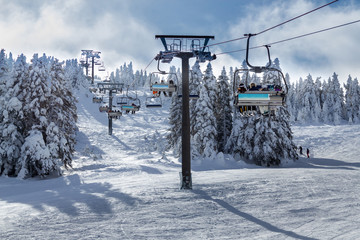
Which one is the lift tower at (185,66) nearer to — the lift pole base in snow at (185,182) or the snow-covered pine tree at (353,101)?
the lift pole base in snow at (185,182)

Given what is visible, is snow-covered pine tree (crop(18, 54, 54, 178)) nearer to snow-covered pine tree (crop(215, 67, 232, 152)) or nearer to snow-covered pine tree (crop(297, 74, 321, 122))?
snow-covered pine tree (crop(215, 67, 232, 152))

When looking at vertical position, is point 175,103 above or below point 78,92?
below

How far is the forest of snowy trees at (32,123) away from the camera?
22359 mm

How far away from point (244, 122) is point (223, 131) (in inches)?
179

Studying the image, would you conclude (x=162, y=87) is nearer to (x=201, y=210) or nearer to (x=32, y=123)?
(x=201, y=210)

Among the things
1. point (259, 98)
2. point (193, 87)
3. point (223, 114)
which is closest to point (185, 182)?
point (259, 98)

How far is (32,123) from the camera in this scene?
23.5m

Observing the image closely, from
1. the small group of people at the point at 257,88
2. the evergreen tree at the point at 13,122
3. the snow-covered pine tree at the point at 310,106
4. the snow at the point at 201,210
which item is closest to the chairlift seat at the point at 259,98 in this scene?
the small group of people at the point at 257,88

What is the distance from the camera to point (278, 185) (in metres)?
15.2

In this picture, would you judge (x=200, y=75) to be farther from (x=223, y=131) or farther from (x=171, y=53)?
(x=171, y=53)

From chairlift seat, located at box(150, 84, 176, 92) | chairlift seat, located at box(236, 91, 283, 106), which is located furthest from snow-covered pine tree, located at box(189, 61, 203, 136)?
chairlift seat, located at box(236, 91, 283, 106)

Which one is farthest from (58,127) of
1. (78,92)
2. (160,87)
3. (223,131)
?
(78,92)

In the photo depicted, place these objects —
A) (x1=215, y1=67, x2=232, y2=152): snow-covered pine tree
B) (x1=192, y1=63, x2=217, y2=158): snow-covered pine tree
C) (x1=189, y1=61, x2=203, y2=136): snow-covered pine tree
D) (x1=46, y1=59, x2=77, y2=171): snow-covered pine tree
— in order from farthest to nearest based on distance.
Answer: (x1=215, y1=67, x2=232, y2=152): snow-covered pine tree, (x1=189, y1=61, x2=203, y2=136): snow-covered pine tree, (x1=192, y1=63, x2=217, y2=158): snow-covered pine tree, (x1=46, y1=59, x2=77, y2=171): snow-covered pine tree

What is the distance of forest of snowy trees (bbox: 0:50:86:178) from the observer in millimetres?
22359
